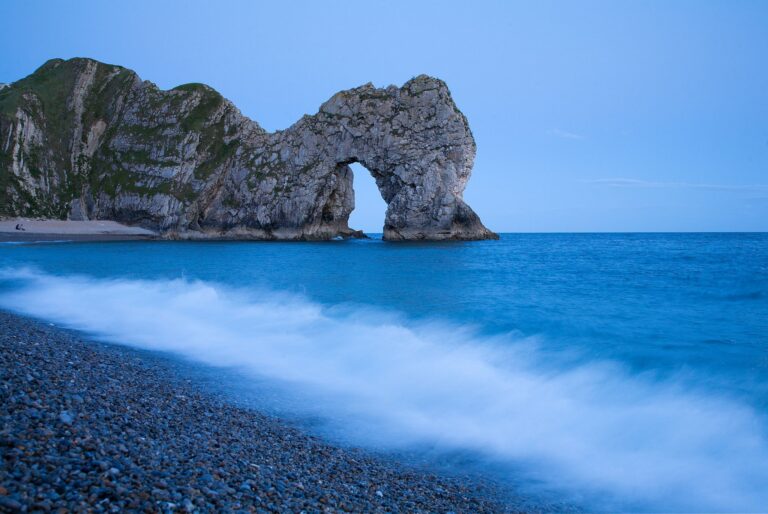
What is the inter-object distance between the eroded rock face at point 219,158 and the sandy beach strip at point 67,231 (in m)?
2.01

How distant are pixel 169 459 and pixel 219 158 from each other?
74.0 m

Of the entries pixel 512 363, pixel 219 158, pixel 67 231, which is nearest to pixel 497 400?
pixel 512 363

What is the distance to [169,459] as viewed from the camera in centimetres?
439

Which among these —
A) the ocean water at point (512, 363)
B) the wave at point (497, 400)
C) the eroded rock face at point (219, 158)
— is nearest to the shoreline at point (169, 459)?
the ocean water at point (512, 363)

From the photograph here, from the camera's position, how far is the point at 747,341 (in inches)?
452

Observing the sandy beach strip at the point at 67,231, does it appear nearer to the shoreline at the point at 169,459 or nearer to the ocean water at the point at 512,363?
the ocean water at the point at 512,363

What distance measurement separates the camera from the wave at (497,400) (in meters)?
5.90

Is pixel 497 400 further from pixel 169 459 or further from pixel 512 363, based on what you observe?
pixel 169 459

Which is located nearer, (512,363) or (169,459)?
(169,459)

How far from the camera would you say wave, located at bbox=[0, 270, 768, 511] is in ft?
19.4

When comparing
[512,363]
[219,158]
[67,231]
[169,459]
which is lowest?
[512,363]

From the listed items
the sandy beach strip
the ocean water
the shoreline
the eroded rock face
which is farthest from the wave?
the sandy beach strip

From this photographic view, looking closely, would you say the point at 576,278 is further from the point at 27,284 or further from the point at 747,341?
the point at 27,284

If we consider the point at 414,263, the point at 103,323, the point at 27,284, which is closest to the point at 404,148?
the point at 414,263
